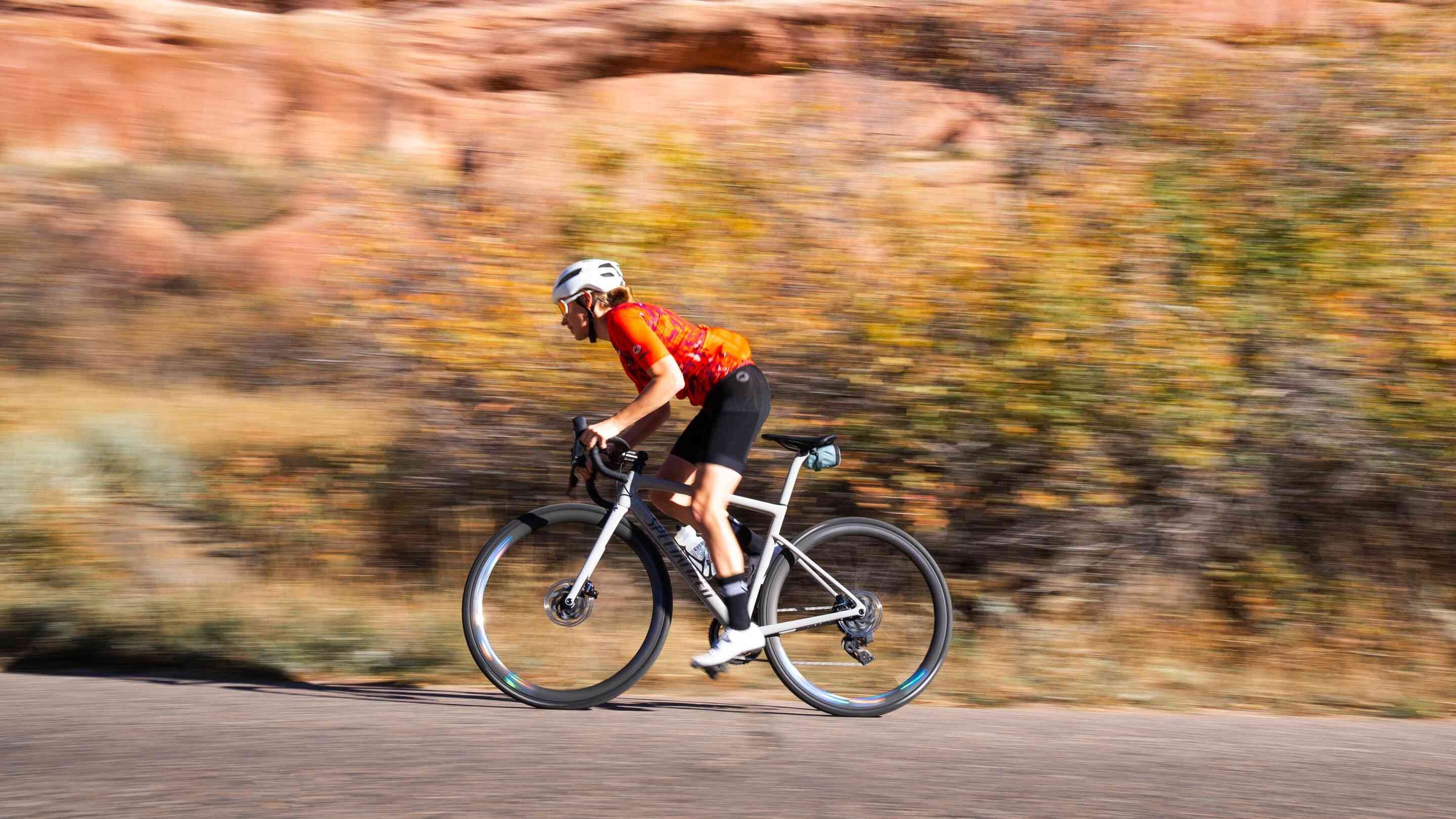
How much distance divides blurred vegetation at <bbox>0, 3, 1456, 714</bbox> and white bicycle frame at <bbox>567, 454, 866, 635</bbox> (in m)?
0.99

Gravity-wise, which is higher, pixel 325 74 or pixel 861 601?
pixel 325 74

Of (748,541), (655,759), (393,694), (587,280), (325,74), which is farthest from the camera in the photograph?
(325,74)

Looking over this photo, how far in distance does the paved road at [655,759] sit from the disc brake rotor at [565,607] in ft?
1.26

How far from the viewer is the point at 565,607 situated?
193 inches

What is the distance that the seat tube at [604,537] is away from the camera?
Answer: 194 inches

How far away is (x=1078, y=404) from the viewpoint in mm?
6164

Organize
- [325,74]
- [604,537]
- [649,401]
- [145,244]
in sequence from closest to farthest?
[649,401] → [604,537] → [145,244] → [325,74]

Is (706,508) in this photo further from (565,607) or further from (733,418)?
(565,607)

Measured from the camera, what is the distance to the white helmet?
4809 millimetres

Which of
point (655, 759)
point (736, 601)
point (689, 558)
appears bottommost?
point (655, 759)

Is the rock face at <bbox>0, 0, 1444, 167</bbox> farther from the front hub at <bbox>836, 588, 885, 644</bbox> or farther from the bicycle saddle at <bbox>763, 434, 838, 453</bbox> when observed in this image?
the front hub at <bbox>836, 588, 885, 644</bbox>

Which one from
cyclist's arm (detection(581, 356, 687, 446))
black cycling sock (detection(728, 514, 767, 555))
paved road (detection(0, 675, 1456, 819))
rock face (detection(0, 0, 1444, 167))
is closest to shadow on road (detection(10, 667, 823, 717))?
paved road (detection(0, 675, 1456, 819))

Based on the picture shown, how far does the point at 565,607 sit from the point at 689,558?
1.81 feet

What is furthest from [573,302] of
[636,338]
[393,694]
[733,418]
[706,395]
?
[393,694]
